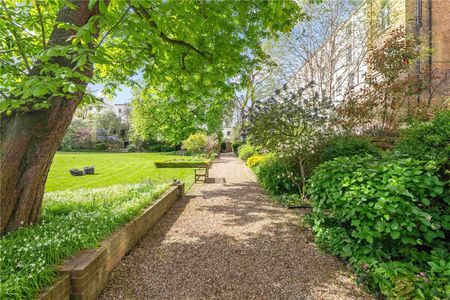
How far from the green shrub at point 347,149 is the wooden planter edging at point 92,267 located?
198 inches

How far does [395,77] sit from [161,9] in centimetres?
871

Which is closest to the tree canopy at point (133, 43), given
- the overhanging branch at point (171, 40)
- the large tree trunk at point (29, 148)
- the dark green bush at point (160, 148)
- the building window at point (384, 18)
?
the overhanging branch at point (171, 40)

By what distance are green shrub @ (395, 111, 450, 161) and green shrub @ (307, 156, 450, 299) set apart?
0.28 m

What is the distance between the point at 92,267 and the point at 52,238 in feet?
2.16

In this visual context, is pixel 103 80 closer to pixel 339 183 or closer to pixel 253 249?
pixel 253 249

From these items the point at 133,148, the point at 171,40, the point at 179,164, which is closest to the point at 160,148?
the point at 133,148

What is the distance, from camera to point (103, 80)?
6.43 m

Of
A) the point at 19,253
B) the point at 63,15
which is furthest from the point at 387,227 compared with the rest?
the point at 63,15

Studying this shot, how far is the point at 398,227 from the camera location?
2.98m

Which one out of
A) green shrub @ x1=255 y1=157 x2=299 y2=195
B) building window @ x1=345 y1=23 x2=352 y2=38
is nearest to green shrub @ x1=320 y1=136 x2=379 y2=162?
green shrub @ x1=255 y1=157 x2=299 y2=195

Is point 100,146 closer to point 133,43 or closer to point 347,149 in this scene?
point 133,43

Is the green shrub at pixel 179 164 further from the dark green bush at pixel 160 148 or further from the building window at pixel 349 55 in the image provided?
the dark green bush at pixel 160 148

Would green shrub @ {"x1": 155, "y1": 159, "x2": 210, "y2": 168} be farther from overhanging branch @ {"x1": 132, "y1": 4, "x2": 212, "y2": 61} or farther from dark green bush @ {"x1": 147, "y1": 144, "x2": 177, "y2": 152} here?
dark green bush @ {"x1": 147, "y1": 144, "x2": 177, "y2": 152}

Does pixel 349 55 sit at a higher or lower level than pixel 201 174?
higher
